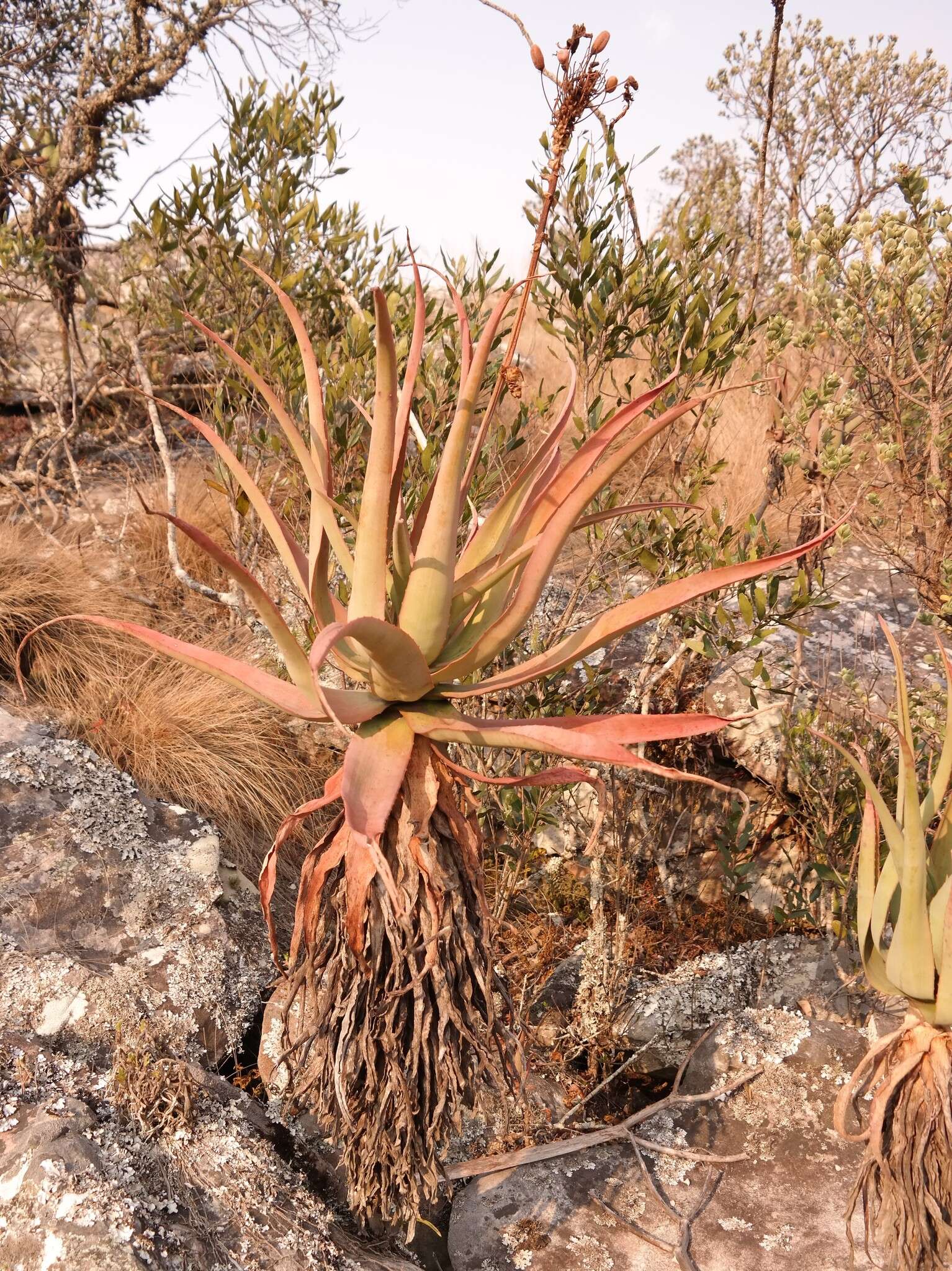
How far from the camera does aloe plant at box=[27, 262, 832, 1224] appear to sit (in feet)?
4.85

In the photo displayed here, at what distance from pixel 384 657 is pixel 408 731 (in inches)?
6.9

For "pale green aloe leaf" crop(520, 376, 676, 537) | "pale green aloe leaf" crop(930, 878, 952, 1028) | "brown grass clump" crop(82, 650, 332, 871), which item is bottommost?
"brown grass clump" crop(82, 650, 332, 871)

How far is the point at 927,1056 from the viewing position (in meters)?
1.69

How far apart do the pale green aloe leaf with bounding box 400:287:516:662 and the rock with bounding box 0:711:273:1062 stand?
4.64 feet

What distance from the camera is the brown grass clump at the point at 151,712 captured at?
11.7 ft

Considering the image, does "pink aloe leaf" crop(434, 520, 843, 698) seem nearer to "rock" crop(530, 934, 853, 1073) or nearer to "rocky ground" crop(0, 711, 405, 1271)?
"rocky ground" crop(0, 711, 405, 1271)

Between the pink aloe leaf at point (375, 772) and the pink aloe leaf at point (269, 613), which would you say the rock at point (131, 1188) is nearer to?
Result: the pink aloe leaf at point (375, 772)

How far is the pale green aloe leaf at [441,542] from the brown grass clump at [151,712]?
7.39ft

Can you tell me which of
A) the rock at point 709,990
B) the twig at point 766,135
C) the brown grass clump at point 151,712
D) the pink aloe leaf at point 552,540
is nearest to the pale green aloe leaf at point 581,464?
the pink aloe leaf at point 552,540

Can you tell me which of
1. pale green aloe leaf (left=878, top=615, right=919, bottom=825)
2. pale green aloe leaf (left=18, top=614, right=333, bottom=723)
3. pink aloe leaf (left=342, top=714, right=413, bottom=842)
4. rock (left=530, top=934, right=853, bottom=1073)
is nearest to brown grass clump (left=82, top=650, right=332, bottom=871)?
rock (left=530, top=934, right=853, bottom=1073)

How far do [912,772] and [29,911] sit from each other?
2.30 m

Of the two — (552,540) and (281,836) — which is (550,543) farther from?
(281,836)

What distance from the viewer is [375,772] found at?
4.83ft

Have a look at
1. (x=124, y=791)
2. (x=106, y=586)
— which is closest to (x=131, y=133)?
(x=106, y=586)
